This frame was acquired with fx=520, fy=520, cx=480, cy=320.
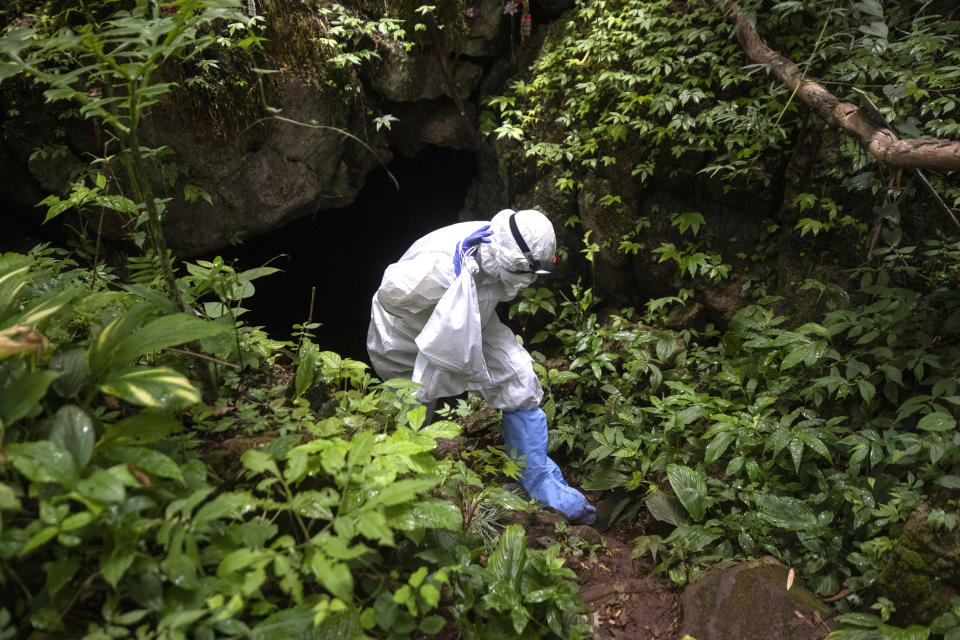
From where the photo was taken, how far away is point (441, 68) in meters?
5.40

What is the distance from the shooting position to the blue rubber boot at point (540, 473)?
3.66 m

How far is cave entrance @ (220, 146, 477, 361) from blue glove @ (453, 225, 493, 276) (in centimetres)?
350

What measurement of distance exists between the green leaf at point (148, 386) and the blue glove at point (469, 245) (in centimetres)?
208

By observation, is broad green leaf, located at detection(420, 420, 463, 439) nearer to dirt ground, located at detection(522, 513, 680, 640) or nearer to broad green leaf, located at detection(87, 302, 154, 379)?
broad green leaf, located at detection(87, 302, 154, 379)

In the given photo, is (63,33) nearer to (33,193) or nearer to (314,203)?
(314,203)

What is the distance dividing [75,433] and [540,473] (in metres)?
2.93

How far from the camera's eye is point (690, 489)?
291cm

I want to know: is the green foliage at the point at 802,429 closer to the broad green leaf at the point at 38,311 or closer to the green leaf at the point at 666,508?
the green leaf at the point at 666,508

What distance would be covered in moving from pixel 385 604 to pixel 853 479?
2465 mm

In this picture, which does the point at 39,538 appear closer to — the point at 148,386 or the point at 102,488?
the point at 102,488

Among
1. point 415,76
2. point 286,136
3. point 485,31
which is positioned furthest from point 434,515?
point 485,31

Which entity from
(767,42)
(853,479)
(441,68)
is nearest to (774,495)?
(853,479)

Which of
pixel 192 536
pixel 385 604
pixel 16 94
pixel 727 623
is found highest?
pixel 16 94

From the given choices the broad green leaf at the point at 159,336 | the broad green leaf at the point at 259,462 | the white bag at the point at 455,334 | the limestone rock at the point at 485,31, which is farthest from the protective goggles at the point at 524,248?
the limestone rock at the point at 485,31
